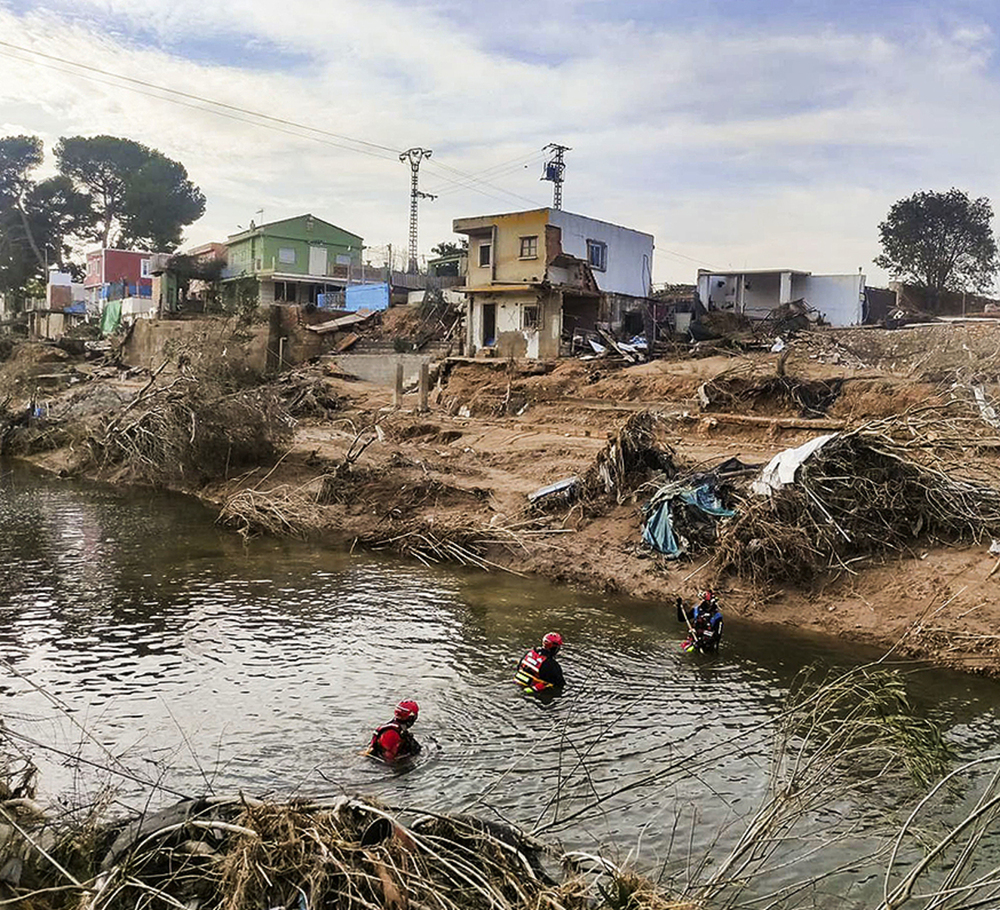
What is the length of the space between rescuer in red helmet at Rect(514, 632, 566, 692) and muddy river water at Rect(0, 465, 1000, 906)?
1.00 feet

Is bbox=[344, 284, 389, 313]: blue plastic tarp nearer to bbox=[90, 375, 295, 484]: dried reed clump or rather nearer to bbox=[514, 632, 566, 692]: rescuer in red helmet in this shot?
bbox=[90, 375, 295, 484]: dried reed clump

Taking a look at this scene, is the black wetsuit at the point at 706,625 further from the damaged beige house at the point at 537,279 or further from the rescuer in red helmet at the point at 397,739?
the damaged beige house at the point at 537,279

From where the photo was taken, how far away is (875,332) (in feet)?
113

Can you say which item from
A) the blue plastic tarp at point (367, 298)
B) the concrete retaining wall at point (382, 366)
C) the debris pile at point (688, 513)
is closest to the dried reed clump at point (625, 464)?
the debris pile at point (688, 513)

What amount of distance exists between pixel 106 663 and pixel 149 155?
76944 millimetres

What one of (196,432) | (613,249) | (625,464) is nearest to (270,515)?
(196,432)

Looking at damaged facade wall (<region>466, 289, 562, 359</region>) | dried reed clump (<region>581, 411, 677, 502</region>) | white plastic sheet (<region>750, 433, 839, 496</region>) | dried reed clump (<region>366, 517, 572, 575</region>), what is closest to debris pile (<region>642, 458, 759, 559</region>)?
white plastic sheet (<region>750, 433, 839, 496</region>)

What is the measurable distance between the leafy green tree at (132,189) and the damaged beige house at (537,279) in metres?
42.0

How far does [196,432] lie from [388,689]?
14.8 meters

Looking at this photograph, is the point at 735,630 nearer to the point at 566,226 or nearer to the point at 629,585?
the point at 629,585

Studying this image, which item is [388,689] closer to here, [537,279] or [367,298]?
[537,279]

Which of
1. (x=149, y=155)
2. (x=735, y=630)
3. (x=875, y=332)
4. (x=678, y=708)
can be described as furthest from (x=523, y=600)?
(x=149, y=155)

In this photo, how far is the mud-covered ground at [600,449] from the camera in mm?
13688

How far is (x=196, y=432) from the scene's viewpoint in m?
23.5
